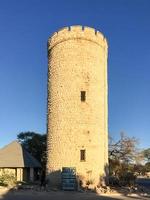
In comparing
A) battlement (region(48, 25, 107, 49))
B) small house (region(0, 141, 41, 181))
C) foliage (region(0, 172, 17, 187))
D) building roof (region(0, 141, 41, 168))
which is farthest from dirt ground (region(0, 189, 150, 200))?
battlement (region(48, 25, 107, 49))

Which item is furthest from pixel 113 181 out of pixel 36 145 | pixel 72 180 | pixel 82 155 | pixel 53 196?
pixel 36 145

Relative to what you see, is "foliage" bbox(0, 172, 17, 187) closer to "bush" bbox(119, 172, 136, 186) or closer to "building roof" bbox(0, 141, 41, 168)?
"building roof" bbox(0, 141, 41, 168)

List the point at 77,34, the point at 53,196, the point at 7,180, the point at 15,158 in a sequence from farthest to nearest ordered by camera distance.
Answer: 1. the point at 15,158
2. the point at 77,34
3. the point at 7,180
4. the point at 53,196

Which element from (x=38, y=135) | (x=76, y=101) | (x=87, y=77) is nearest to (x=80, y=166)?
(x=76, y=101)

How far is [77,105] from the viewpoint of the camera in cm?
3216

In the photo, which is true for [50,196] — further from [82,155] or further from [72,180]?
[82,155]

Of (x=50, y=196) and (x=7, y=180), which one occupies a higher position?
(x=7, y=180)

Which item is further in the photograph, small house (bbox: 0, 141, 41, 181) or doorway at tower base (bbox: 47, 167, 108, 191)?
small house (bbox: 0, 141, 41, 181)

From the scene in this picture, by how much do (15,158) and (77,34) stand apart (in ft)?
46.2

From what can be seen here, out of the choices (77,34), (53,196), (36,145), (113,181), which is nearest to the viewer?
(53,196)

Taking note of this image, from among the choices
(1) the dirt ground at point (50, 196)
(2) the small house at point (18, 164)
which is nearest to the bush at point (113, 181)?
(2) the small house at point (18, 164)

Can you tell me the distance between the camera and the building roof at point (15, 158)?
127ft

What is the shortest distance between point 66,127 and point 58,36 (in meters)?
7.85

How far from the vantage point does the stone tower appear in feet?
104
